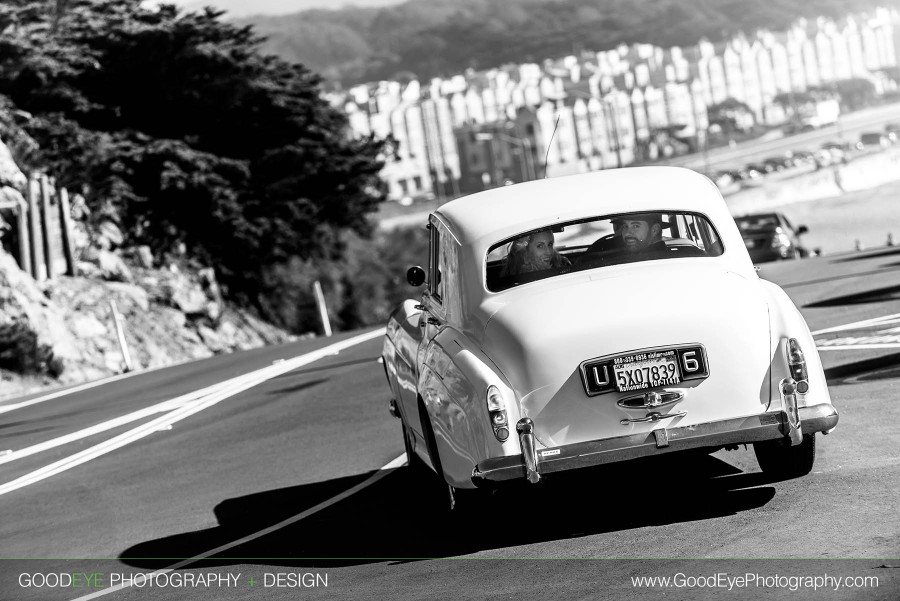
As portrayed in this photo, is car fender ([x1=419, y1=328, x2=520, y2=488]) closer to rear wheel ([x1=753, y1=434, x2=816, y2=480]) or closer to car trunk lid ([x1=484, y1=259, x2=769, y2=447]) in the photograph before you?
car trunk lid ([x1=484, y1=259, x2=769, y2=447])

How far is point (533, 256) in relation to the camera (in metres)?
7.39

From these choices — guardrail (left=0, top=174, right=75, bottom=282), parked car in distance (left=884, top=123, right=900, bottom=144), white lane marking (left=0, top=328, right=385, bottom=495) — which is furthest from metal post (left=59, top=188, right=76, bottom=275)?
parked car in distance (left=884, top=123, right=900, bottom=144)

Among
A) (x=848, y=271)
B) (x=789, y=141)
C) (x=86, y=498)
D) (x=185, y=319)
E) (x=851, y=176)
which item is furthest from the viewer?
(x=789, y=141)

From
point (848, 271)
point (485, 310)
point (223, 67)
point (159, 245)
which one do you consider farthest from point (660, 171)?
point (223, 67)

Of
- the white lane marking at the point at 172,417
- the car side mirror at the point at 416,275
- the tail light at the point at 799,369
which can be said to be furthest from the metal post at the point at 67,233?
the tail light at the point at 799,369

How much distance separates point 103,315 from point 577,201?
2256 centimetres

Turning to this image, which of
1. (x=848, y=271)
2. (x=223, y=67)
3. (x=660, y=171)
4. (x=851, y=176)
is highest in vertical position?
(x=223, y=67)

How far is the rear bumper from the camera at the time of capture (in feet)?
21.2

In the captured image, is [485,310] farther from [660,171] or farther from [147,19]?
[147,19]

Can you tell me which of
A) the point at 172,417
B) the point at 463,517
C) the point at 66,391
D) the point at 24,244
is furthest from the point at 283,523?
the point at 24,244

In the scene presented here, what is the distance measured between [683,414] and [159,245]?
31.4m

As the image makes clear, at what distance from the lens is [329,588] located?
650cm

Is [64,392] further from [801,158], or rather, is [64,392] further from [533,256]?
[801,158]

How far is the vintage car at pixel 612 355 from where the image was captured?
6500 millimetres
